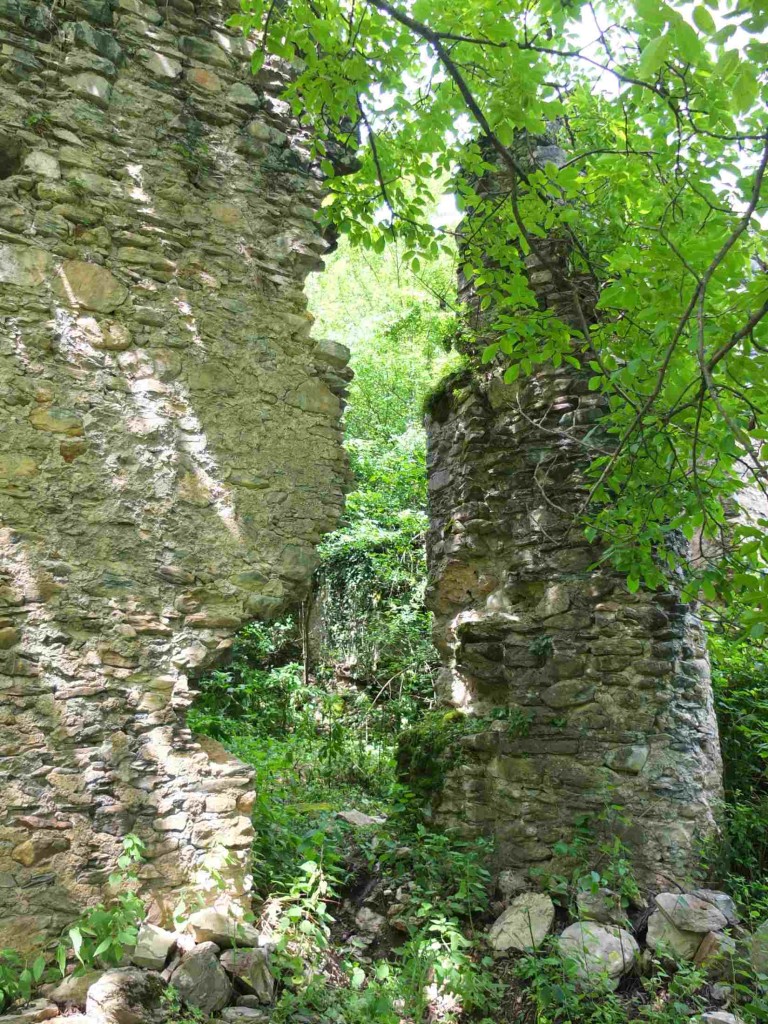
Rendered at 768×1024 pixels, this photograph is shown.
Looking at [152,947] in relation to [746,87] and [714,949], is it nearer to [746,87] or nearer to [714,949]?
[714,949]

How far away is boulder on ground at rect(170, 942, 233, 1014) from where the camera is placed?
271 cm

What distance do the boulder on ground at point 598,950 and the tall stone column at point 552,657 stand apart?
1.41 ft

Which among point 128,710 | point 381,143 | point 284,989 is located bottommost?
point 284,989

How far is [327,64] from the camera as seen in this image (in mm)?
3396

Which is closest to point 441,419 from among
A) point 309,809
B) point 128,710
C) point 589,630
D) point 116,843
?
point 589,630

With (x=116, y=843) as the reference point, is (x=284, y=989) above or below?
below

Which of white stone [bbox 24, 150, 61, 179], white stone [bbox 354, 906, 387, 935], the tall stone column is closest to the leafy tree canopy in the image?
the tall stone column

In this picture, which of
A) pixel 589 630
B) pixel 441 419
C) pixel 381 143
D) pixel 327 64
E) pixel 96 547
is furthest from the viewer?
pixel 441 419

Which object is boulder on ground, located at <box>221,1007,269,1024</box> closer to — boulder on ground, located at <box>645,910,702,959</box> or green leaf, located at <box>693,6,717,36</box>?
boulder on ground, located at <box>645,910,702,959</box>

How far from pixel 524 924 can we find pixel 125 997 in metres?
2.10

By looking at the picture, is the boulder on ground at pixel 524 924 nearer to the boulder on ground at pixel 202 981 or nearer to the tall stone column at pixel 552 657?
the tall stone column at pixel 552 657

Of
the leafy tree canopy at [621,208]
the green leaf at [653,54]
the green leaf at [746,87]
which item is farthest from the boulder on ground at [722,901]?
the green leaf at [653,54]

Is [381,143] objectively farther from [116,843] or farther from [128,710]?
[116,843]

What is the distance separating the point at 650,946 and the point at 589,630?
1600mm
